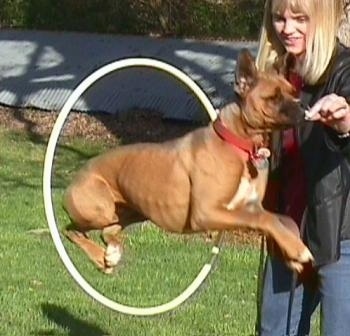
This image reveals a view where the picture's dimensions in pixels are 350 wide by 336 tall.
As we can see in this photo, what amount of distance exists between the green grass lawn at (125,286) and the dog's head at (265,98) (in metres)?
1.94

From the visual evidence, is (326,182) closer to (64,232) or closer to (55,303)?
(64,232)

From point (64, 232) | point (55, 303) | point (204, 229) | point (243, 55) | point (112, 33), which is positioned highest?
point (243, 55)

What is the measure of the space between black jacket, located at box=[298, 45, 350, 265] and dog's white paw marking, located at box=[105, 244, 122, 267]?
0.80 meters

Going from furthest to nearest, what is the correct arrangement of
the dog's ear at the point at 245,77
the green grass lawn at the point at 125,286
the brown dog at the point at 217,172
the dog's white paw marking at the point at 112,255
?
1. the green grass lawn at the point at 125,286
2. the dog's white paw marking at the point at 112,255
3. the dog's ear at the point at 245,77
4. the brown dog at the point at 217,172

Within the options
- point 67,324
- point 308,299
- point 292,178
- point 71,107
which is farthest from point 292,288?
point 67,324

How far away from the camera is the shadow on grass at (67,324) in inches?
326

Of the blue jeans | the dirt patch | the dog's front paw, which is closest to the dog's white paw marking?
the dog's front paw

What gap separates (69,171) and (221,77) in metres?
4.65

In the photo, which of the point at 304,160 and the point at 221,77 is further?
the point at 221,77

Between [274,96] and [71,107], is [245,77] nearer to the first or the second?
[274,96]

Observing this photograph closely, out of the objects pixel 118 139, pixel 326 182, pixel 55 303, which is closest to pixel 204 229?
pixel 326 182

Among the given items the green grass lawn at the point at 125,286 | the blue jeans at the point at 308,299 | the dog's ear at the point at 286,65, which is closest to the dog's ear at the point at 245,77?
the dog's ear at the point at 286,65

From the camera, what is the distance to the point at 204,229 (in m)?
5.00

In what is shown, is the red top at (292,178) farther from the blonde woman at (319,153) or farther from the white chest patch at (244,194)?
the white chest patch at (244,194)
